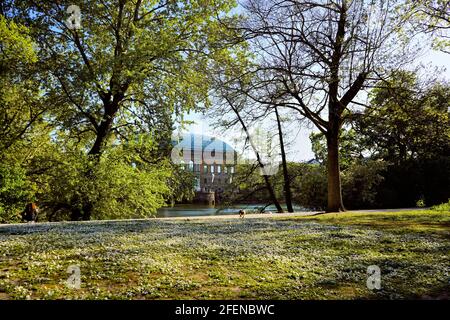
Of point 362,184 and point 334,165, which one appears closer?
point 334,165

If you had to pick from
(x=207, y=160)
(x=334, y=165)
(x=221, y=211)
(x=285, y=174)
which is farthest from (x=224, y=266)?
(x=207, y=160)

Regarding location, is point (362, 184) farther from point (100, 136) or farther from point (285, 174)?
point (100, 136)

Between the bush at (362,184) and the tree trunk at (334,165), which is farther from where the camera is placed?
the bush at (362,184)

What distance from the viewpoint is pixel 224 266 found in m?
8.00

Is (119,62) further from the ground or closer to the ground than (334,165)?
further from the ground

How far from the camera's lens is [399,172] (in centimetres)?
4356

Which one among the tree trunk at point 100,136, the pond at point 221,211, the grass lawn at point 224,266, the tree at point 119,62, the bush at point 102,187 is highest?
the tree at point 119,62

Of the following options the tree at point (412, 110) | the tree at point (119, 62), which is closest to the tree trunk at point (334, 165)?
the tree at point (412, 110)

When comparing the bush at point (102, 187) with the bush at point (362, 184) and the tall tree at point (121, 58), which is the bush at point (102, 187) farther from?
the bush at point (362, 184)

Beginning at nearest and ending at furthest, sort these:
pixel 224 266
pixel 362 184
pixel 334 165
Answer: pixel 224 266, pixel 334 165, pixel 362 184

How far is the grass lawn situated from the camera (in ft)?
20.3

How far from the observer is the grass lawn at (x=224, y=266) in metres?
6.18

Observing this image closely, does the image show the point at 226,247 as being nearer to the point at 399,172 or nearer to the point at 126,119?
the point at 126,119

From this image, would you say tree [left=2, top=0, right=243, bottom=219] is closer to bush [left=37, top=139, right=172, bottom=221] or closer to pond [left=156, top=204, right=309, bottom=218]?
bush [left=37, top=139, right=172, bottom=221]
